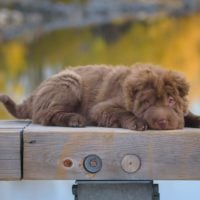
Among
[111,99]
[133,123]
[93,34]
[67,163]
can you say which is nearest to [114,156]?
[67,163]

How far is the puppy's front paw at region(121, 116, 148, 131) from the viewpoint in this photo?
287cm

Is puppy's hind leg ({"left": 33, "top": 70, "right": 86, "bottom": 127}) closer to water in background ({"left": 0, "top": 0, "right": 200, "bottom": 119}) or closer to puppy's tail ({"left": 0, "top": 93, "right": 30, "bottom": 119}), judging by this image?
puppy's tail ({"left": 0, "top": 93, "right": 30, "bottom": 119})

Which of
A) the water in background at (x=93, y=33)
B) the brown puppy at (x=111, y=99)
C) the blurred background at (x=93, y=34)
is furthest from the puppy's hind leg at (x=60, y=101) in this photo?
the water in background at (x=93, y=33)

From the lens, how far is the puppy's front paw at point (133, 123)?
9.41ft

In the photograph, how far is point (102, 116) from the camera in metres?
3.22

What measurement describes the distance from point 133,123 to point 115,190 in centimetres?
31

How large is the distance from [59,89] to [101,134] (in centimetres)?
78

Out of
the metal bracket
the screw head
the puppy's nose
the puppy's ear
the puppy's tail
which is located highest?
the puppy's tail

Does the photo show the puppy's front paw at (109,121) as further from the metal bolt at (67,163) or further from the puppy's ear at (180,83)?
the metal bolt at (67,163)

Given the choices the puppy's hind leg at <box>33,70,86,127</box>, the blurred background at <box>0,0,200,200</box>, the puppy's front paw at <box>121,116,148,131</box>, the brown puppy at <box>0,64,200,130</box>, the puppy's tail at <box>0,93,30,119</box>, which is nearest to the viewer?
the puppy's front paw at <box>121,116,148,131</box>

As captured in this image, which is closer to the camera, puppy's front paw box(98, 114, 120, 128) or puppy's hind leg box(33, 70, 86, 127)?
puppy's front paw box(98, 114, 120, 128)

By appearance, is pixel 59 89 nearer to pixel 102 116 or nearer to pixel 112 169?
pixel 102 116

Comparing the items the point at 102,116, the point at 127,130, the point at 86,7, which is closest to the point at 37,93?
the point at 102,116

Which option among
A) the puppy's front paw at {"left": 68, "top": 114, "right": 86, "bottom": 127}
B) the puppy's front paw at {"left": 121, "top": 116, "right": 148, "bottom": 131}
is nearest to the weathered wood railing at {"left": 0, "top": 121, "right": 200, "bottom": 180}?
the puppy's front paw at {"left": 121, "top": 116, "right": 148, "bottom": 131}
